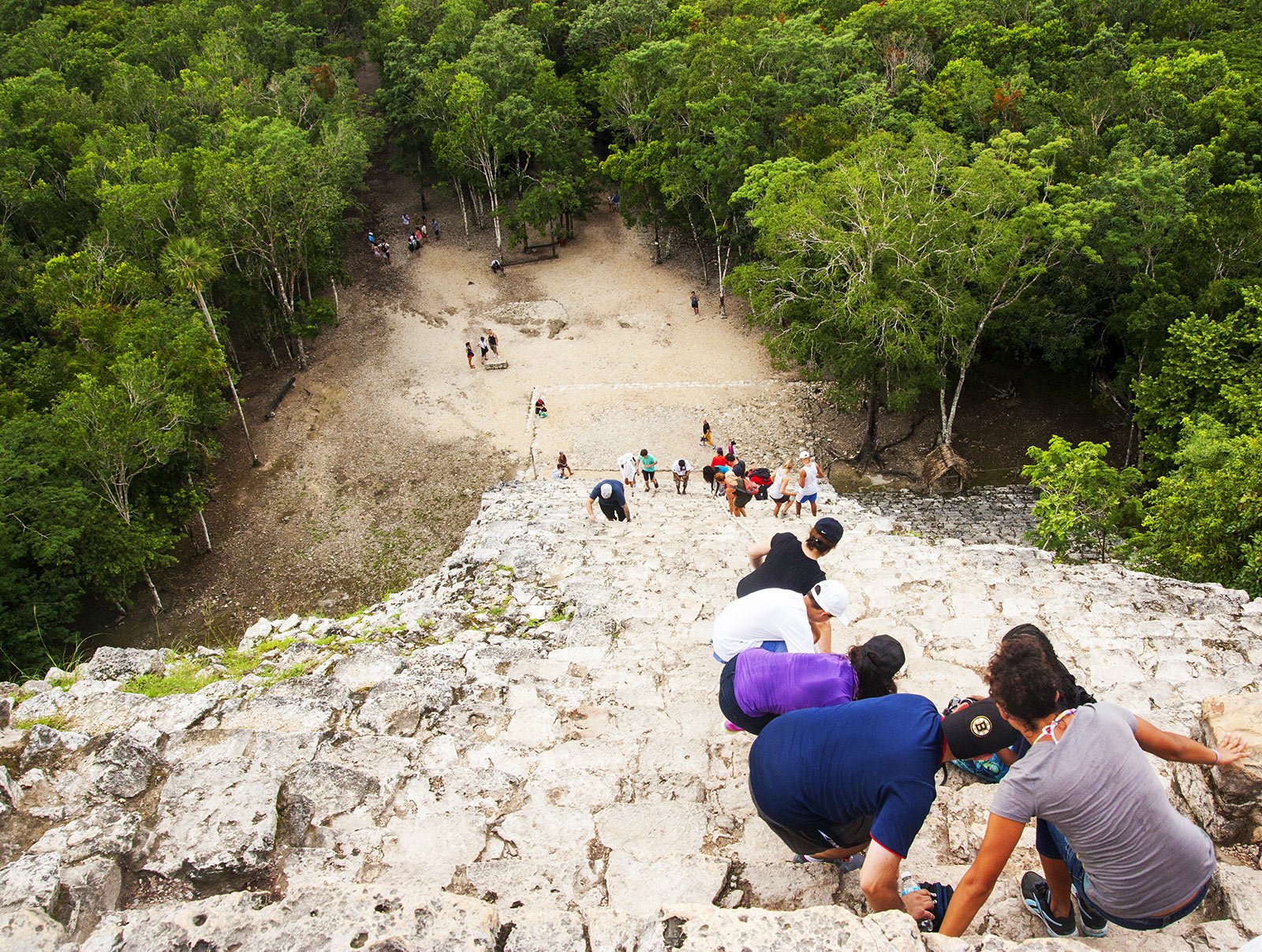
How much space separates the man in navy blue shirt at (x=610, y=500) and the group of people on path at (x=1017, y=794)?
349 inches

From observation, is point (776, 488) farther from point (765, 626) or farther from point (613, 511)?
point (765, 626)

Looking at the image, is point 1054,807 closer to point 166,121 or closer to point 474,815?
point 474,815

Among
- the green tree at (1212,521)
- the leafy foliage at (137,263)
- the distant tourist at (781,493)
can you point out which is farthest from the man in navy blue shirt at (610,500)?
the leafy foliage at (137,263)

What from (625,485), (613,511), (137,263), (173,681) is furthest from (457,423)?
(173,681)

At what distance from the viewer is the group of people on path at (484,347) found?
26078 mm

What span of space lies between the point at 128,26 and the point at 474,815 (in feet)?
153

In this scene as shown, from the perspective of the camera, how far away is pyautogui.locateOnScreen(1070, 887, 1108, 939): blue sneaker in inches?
154

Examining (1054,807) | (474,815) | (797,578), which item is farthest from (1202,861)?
(474,815)

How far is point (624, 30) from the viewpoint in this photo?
34969 mm

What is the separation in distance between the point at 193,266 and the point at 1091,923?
2421 centimetres

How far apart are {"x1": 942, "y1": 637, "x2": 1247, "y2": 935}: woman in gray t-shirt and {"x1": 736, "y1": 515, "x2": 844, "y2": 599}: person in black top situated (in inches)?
115

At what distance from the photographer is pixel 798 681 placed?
479 cm

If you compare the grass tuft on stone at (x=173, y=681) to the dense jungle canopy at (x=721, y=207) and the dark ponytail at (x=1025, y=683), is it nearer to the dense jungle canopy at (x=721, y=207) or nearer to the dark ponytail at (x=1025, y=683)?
the dark ponytail at (x=1025, y=683)

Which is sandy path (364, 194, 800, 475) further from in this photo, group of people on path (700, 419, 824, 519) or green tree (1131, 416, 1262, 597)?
green tree (1131, 416, 1262, 597)
